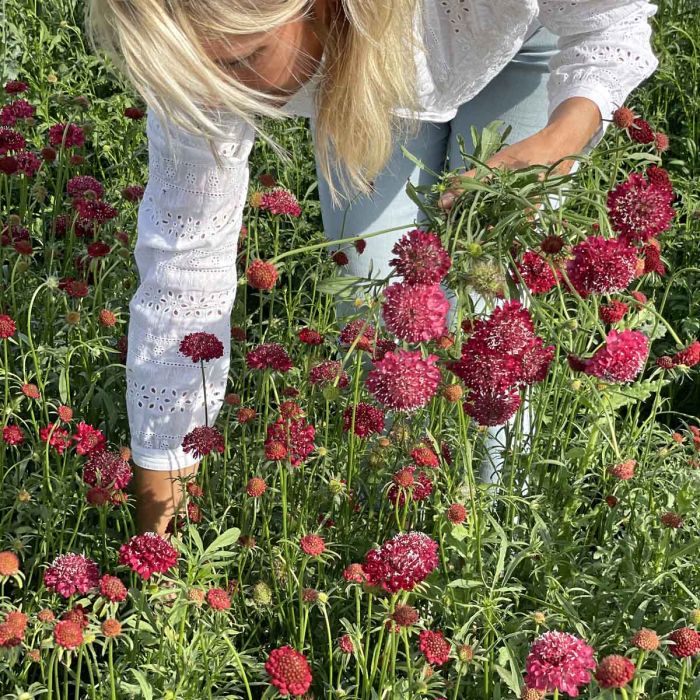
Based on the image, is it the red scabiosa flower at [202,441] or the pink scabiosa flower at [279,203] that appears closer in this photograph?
the red scabiosa flower at [202,441]

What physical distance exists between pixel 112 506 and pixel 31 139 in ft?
5.04

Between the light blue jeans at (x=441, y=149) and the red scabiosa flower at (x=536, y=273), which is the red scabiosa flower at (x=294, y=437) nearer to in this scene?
the red scabiosa flower at (x=536, y=273)

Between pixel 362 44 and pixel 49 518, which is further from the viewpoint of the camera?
pixel 49 518

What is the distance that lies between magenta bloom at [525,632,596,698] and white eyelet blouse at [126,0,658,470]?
682mm

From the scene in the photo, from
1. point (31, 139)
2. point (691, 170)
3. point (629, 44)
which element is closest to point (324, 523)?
point (629, 44)

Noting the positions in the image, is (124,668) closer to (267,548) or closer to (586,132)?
(267,548)

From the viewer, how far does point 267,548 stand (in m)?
1.66

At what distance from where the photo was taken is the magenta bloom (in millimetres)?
1161

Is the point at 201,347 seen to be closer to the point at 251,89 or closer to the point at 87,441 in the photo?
the point at 87,441

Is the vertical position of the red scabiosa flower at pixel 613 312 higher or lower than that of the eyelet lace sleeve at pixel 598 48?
lower

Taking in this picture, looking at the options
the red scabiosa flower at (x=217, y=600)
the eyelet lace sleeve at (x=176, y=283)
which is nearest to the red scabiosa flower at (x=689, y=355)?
the eyelet lace sleeve at (x=176, y=283)

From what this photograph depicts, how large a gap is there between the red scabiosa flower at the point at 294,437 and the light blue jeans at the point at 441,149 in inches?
22.0

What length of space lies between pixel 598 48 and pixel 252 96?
2.08 feet

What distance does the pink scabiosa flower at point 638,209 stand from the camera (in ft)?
4.65
